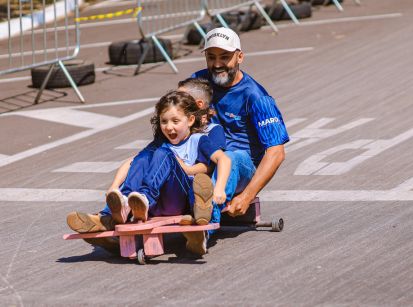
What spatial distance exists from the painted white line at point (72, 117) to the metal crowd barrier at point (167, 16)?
251cm

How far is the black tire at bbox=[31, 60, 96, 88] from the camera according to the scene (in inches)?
614

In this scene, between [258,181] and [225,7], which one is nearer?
[258,181]

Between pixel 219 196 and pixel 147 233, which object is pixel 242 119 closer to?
pixel 219 196

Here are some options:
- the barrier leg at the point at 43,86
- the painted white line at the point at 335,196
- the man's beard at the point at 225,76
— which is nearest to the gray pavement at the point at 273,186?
the painted white line at the point at 335,196

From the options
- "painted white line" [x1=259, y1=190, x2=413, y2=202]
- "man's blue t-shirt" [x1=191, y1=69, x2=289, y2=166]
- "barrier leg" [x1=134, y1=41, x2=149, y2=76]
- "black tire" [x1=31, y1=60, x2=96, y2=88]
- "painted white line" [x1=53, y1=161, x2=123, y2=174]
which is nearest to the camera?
"man's blue t-shirt" [x1=191, y1=69, x2=289, y2=166]

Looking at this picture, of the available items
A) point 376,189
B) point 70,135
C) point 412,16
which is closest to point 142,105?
point 70,135

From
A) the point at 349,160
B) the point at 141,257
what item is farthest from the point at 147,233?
the point at 349,160

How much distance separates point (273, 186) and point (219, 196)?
7.79ft

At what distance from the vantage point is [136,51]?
17.2 metres

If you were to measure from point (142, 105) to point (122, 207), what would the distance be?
275 inches

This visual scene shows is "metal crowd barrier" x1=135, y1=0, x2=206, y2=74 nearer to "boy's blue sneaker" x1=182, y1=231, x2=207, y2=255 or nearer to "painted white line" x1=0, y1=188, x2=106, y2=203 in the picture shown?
"painted white line" x1=0, y1=188, x2=106, y2=203

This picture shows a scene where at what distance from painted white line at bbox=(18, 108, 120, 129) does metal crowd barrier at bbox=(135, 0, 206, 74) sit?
8.23 ft

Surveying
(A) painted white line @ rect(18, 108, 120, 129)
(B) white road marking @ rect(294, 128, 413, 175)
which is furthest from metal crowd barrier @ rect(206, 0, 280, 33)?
(B) white road marking @ rect(294, 128, 413, 175)

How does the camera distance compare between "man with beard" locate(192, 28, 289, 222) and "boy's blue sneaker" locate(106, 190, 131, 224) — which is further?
"man with beard" locate(192, 28, 289, 222)
